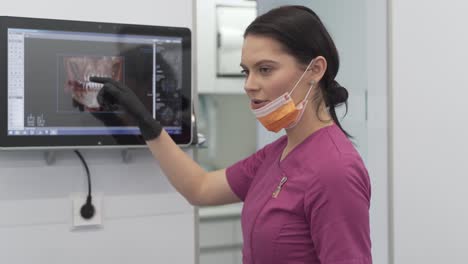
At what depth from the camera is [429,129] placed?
6.12 ft

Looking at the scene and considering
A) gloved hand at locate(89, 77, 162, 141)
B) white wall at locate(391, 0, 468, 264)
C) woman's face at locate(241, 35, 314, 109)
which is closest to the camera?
woman's face at locate(241, 35, 314, 109)

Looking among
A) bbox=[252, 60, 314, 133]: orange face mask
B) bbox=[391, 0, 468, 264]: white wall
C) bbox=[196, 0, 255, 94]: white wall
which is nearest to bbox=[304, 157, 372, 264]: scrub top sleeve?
bbox=[252, 60, 314, 133]: orange face mask

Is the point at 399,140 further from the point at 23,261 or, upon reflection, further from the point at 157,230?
the point at 23,261

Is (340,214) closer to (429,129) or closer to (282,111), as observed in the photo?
(282,111)

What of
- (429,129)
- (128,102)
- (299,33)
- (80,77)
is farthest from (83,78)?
(429,129)

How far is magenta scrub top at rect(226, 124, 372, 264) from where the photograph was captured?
1.04m

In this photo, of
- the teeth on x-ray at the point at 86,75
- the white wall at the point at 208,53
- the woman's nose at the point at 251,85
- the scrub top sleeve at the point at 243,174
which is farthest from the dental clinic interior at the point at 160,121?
the white wall at the point at 208,53

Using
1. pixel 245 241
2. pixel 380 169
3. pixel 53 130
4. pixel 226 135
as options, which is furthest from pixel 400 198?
pixel 226 135

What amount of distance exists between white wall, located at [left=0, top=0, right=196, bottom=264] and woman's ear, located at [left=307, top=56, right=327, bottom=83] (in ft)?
1.39

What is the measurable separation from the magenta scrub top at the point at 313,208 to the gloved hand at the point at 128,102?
293 millimetres

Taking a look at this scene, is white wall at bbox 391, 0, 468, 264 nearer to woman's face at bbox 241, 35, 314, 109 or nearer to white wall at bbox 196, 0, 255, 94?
woman's face at bbox 241, 35, 314, 109

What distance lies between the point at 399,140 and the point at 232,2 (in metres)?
1.67

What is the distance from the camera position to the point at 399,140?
1.85 m

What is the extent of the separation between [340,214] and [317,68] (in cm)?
34
